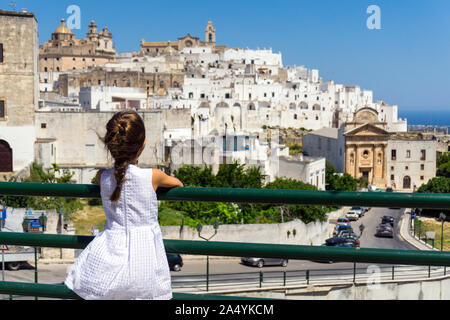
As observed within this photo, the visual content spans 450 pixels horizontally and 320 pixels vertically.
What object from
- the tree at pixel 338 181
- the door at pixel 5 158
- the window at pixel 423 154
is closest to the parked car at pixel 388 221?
the tree at pixel 338 181

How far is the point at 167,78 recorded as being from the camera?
7088 cm

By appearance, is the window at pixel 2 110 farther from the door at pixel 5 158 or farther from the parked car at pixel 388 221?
the parked car at pixel 388 221

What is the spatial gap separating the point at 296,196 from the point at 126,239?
71cm

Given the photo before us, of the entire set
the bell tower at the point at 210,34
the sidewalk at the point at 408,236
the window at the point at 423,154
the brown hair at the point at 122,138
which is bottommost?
the sidewalk at the point at 408,236

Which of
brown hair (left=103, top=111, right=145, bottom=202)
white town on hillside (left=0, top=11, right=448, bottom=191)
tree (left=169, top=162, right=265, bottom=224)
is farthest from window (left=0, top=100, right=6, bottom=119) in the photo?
brown hair (left=103, top=111, right=145, bottom=202)

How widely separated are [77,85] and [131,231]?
228ft

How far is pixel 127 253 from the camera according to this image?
2387 millimetres

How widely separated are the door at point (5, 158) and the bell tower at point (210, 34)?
8759 cm

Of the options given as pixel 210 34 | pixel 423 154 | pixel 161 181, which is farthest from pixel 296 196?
pixel 210 34

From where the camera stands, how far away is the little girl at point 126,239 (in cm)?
238

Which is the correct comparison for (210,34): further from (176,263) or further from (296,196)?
(296,196)

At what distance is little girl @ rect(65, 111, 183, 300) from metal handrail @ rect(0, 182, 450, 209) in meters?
0.09
